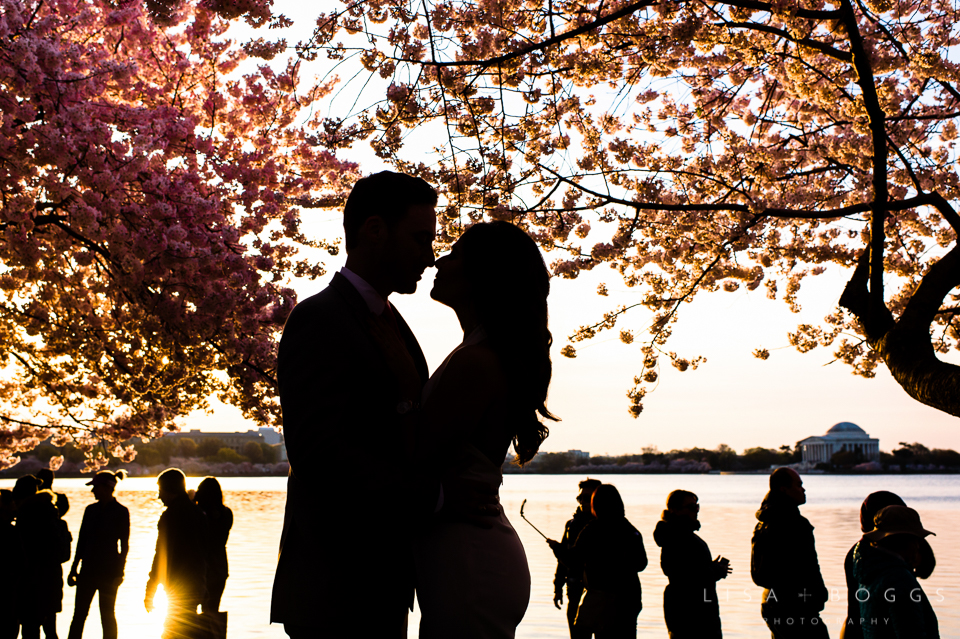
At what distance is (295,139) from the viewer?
13094 millimetres

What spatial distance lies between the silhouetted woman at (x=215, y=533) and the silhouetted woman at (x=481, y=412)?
658cm

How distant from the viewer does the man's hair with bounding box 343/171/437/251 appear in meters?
2.71

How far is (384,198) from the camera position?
2.71 meters

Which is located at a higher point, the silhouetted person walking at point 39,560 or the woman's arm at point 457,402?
the woman's arm at point 457,402

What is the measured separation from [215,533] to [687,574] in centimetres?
467

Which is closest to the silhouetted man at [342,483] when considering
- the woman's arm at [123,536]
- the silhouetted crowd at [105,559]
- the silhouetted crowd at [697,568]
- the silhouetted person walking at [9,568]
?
the silhouetted crowd at [697,568]

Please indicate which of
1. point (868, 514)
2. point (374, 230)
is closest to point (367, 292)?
point (374, 230)

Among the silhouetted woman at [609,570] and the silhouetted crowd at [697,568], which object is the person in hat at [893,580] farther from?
the silhouetted woman at [609,570]

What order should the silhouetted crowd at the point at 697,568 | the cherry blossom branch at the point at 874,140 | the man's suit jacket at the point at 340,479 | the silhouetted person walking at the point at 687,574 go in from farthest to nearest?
1. the silhouetted person walking at the point at 687,574
2. the cherry blossom branch at the point at 874,140
3. the silhouetted crowd at the point at 697,568
4. the man's suit jacket at the point at 340,479

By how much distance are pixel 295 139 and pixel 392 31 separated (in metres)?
6.44

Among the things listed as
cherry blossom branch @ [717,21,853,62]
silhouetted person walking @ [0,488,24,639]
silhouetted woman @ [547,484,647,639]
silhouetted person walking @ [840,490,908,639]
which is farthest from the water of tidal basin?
cherry blossom branch @ [717,21,853,62]

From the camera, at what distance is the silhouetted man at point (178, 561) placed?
7.73 metres

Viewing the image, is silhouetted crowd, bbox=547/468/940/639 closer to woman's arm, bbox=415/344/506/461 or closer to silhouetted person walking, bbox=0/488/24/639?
woman's arm, bbox=415/344/506/461

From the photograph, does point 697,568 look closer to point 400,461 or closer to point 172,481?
point 172,481
